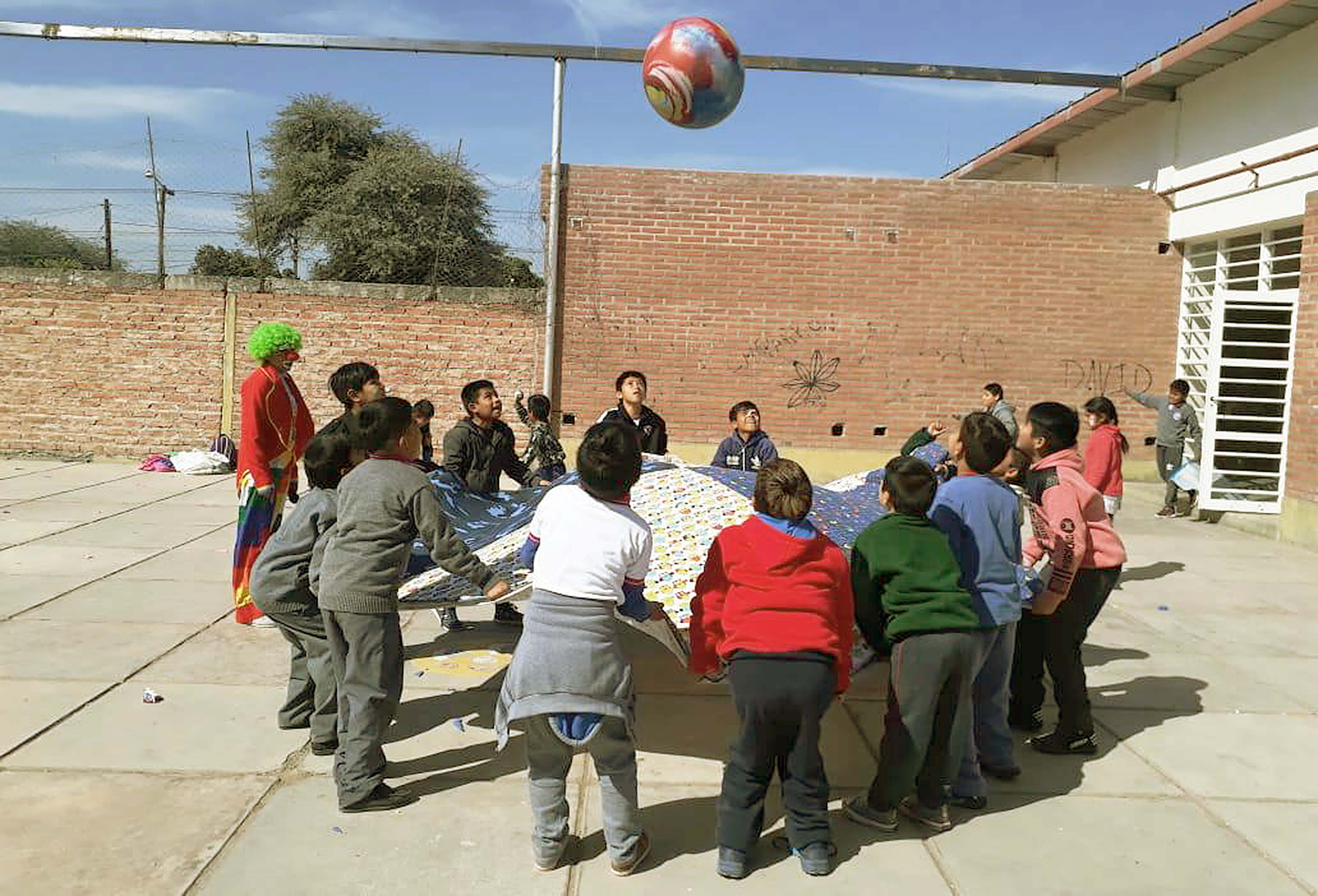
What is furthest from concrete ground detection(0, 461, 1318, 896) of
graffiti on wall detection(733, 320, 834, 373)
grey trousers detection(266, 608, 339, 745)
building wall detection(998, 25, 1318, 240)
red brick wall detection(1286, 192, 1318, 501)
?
graffiti on wall detection(733, 320, 834, 373)

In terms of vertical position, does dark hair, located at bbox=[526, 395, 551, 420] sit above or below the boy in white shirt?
above

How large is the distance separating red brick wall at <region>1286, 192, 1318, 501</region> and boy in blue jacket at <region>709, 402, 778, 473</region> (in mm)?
6238

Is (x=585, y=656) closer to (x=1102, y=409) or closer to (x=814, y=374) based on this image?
(x=1102, y=409)

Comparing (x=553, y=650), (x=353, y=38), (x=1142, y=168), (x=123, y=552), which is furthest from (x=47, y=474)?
(x=1142, y=168)

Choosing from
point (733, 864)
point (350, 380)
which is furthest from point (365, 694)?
point (350, 380)

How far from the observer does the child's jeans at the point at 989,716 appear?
422 cm

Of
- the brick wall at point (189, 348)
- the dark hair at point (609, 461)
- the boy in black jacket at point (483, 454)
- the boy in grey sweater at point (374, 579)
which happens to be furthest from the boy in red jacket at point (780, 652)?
the brick wall at point (189, 348)

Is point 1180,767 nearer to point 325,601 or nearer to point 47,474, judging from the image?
point 325,601

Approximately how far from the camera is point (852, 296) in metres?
13.8

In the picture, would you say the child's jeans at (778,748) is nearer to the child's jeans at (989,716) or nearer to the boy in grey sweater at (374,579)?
the child's jeans at (989,716)

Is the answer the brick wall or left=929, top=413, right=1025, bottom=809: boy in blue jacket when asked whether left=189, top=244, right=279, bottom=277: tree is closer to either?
the brick wall

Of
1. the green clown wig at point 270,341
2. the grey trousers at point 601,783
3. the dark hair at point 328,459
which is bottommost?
the grey trousers at point 601,783

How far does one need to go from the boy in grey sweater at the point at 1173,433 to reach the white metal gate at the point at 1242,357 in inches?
8.6

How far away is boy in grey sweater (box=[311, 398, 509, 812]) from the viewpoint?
13.3 feet
